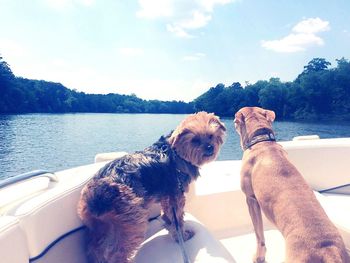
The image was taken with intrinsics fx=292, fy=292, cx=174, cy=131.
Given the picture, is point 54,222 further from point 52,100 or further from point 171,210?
point 52,100

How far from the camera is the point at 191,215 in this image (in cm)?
288

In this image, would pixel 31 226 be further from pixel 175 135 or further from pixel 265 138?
pixel 265 138

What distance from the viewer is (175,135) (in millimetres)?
2807

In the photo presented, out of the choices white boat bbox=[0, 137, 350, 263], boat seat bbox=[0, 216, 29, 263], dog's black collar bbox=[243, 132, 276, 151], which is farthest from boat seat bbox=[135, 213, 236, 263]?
dog's black collar bbox=[243, 132, 276, 151]

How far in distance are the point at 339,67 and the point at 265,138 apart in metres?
43.2

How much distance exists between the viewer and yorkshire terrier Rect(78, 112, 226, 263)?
189cm

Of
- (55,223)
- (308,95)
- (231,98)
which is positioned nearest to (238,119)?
(55,223)

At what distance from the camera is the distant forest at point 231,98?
2667 centimetres

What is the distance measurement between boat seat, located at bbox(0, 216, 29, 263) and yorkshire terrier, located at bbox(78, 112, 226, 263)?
1.67 ft

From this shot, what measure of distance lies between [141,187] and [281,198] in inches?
44.1

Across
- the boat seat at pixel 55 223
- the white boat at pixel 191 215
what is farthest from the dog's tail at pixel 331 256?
the boat seat at pixel 55 223

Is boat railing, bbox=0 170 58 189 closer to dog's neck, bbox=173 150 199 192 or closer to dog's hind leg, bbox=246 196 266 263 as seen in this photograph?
dog's neck, bbox=173 150 199 192

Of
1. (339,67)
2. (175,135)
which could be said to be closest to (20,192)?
(175,135)

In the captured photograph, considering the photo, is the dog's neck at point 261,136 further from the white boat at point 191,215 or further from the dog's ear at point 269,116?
the white boat at point 191,215
